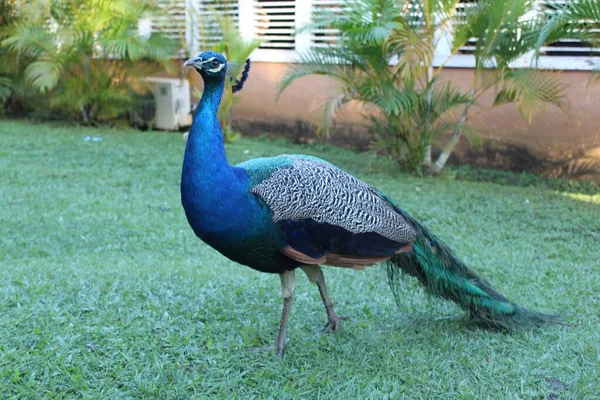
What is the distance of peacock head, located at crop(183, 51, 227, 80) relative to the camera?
3203 mm

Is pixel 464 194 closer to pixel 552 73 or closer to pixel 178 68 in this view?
pixel 552 73

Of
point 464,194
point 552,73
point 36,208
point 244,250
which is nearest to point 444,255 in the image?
point 244,250

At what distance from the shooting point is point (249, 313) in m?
4.17

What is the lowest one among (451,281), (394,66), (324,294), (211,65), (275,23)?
(324,294)

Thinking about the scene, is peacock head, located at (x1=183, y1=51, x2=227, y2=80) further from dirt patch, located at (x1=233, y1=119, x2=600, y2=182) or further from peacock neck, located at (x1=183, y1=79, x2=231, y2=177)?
dirt patch, located at (x1=233, y1=119, x2=600, y2=182)

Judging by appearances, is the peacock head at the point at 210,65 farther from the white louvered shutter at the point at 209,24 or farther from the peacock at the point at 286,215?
the white louvered shutter at the point at 209,24

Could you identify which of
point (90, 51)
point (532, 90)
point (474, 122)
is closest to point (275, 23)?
point (90, 51)

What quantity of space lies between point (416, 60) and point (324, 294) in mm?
4378

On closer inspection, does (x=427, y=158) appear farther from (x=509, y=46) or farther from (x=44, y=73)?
(x=44, y=73)

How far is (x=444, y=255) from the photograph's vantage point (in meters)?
3.79

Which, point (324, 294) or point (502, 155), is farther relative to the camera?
point (502, 155)

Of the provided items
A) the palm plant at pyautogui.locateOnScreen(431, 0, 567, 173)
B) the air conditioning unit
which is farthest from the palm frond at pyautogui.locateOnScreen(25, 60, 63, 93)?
the palm plant at pyautogui.locateOnScreen(431, 0, 567, 173)

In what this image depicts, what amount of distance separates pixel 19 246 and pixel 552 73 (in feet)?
20.7

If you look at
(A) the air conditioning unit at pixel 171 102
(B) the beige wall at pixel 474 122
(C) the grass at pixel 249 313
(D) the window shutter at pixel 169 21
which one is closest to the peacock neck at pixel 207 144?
(C) the grass at pixel 249 313
